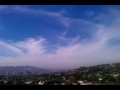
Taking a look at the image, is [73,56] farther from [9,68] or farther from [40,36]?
[9,68]

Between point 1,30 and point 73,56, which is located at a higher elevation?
point 1,30

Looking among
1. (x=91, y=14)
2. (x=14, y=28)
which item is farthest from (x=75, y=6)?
(x=14, y=28)

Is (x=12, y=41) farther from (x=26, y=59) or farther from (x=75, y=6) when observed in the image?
(x=75, y=6)

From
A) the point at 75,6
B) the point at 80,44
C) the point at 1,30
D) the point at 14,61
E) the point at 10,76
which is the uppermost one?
the point at 75,6

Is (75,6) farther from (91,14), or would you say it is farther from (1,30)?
(1,30)

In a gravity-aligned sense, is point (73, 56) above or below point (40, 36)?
below

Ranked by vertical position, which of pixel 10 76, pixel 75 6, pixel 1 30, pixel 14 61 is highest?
pixel 75 6
